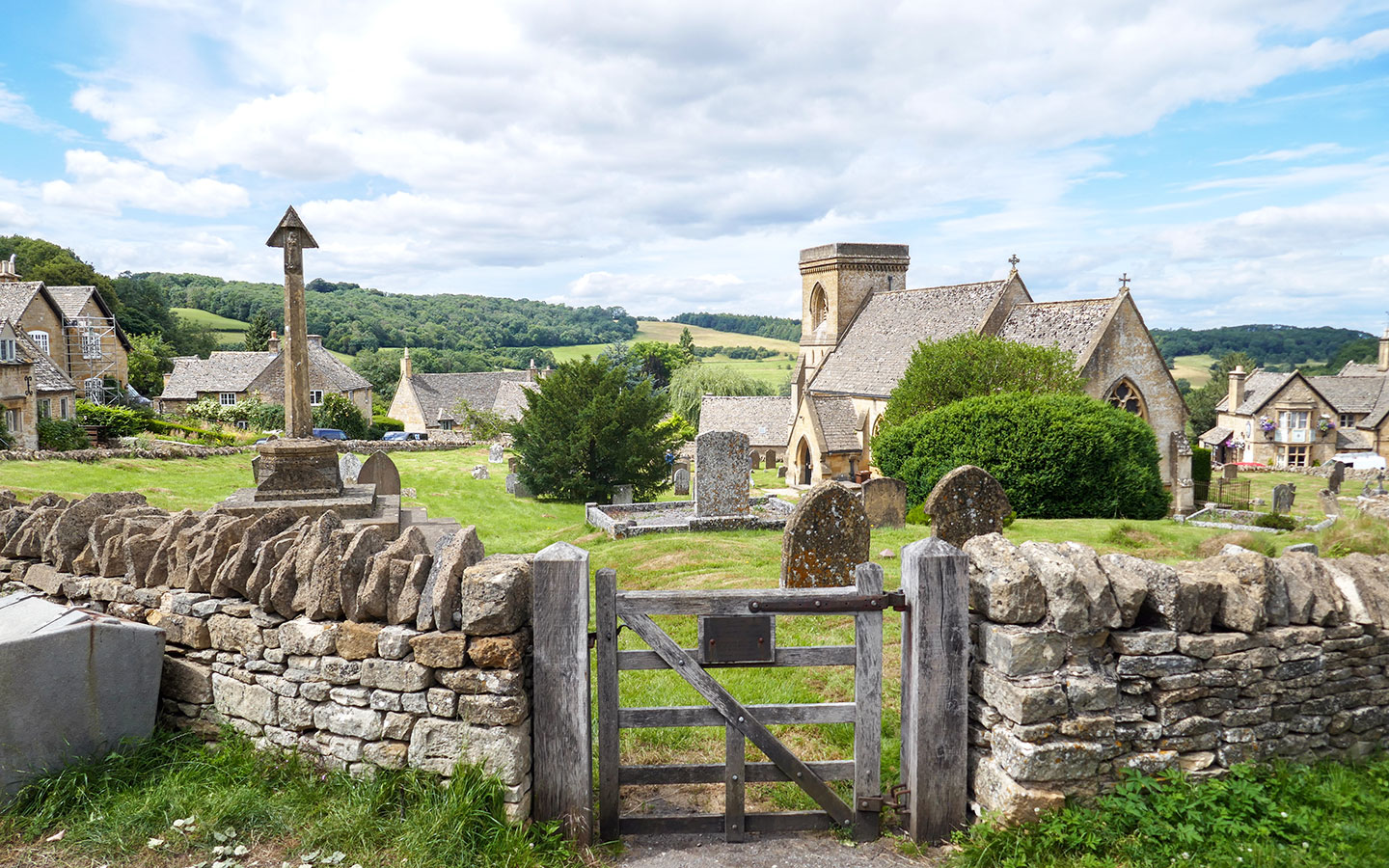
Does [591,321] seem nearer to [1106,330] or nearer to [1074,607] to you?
[1106,330]

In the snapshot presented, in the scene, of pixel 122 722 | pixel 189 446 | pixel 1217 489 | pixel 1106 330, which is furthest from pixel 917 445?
pixel 189 446

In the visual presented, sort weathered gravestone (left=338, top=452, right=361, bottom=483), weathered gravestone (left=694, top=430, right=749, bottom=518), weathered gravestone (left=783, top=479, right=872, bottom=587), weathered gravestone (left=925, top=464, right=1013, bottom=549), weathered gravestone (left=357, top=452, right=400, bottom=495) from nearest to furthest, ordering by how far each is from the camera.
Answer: weathered gravestone (left=783, top=479, right=872, bottom=587)
weathered gravestone (left=925, top=464, right=1013, bottom=549)
weathered gravestone (left=357, top=452, right=400, bottom=495)
weathered gravestone (left=694, top=430, right=749, bottom=518)
weathered gravestone (left=338, top=452, right=361, bottom=483)

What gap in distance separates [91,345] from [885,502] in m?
52.0

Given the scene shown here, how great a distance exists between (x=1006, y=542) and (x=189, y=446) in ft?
111

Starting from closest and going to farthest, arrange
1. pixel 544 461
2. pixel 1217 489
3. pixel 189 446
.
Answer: pixel 544 461 → pixel 189 446 → pixel 1217 489

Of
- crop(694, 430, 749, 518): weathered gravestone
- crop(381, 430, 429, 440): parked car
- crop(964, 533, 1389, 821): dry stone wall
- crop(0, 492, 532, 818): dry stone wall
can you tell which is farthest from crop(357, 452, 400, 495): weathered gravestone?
crop(381, 430, 429, 440): parked car

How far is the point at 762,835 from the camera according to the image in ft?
15.5

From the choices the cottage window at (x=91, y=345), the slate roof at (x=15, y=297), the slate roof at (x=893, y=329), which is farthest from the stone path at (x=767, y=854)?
the cottage window at (x=91, y=345)

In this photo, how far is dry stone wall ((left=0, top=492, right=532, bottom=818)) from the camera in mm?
4410

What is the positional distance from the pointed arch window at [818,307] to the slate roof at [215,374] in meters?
36.7

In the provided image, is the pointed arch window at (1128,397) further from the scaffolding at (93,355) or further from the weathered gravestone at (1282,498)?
→ the scaffolding at (93,355)

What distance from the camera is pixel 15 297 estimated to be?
139ft

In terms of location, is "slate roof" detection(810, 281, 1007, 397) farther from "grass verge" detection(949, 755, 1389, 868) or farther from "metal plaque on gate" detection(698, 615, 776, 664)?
"metal plaque on gate" detection(698, 615, 776, 664)

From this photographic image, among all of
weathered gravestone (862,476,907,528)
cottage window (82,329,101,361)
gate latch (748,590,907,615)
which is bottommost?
weathered gravestone (862,476,907,528)
